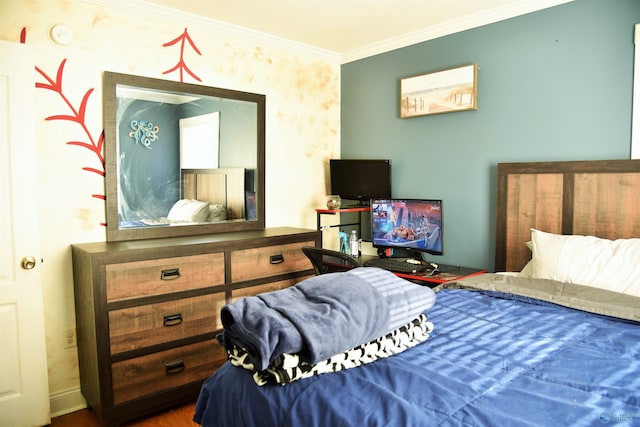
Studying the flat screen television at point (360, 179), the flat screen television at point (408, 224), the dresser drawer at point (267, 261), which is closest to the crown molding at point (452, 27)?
the flat screen television at point (360, 179)

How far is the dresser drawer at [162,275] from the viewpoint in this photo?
2379mm

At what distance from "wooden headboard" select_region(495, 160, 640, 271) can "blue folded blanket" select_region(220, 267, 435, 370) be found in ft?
5.12

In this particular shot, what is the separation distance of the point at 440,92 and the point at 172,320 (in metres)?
2.46

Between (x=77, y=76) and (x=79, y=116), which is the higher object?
(x=77, y=76)

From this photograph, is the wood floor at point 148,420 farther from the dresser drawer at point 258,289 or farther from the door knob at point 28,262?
the door knob at point 28,262

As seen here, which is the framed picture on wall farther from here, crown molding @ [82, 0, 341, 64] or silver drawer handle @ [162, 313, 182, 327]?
silver drawer handle @ [162, 313, 182, 327]

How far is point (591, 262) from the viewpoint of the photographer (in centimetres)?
221

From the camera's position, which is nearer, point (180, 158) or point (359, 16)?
point (180, 158)

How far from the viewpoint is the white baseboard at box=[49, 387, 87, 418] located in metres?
2.62

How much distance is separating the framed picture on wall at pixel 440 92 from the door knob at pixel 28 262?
108 inches

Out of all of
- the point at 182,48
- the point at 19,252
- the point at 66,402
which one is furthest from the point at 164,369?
the point at 182,48

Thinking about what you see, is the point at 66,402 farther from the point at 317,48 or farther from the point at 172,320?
the point at 317,48

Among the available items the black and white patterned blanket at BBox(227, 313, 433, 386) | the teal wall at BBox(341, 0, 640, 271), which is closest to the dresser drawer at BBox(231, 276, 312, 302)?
the teal wall at BBox(341, 0, 640, 271)

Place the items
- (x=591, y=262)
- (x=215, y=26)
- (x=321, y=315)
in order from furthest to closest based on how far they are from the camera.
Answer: (x=215, y=26)
(x=591, y=262)
(x=321, y=315)
